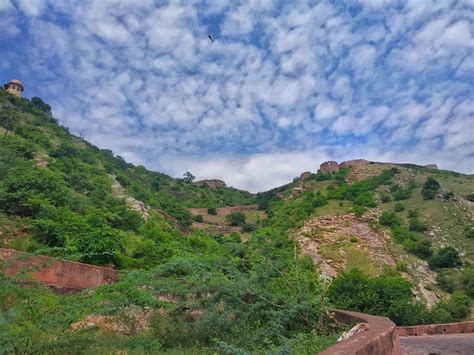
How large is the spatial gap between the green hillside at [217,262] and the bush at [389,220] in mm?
137

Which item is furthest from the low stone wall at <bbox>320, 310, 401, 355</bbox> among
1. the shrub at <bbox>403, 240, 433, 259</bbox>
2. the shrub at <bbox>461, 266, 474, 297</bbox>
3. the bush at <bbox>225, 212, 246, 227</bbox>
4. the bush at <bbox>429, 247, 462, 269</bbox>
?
the bush at <bbox>225, 212, 246, 227</bbox>

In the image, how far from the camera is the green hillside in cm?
648

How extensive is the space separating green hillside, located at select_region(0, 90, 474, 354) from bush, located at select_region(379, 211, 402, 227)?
5.4 inches

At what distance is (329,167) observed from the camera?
7444 centimetres

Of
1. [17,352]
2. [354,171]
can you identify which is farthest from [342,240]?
[354,171]

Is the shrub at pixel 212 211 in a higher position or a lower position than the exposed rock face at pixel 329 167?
lower

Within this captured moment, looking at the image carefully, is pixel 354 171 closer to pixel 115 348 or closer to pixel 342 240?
pixel 342 240

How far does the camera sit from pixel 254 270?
995 cm

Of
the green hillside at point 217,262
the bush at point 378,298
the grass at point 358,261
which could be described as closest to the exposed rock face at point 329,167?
the green hillside at point 217,262

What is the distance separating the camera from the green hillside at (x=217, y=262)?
6.48m

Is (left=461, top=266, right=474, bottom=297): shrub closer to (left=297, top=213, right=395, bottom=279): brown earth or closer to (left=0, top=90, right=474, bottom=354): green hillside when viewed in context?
(left=0, top=90, right=474, bottom=354): green hillside

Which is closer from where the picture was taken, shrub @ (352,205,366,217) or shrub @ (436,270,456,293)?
shrub @ (436,270,456,293)

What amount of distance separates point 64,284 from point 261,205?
5598cm

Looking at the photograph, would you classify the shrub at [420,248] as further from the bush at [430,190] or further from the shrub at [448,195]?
the bush at [430,190]
